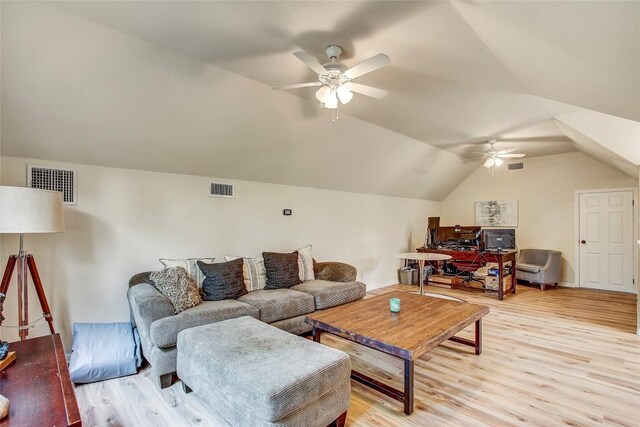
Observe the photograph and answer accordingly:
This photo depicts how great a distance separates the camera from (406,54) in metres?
2.48

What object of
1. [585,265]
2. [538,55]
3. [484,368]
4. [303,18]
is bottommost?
[484,368]

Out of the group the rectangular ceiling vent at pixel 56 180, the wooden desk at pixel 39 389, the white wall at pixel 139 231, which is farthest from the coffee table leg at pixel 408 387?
the rectangular ceiling vent at pixel 56 180

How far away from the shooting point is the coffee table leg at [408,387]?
2.05 m

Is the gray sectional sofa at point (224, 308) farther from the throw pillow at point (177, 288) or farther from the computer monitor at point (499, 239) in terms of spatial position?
the computer monitor at point (499, 239)

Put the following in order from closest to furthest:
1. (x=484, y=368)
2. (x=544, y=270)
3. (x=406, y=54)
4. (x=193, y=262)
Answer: (x=406, y=54), (x=484, y=368), (x=193, y=262), (x=544, y=270)

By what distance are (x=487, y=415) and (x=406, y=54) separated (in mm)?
2719

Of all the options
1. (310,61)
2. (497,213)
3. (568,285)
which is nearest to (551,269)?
(568,285)

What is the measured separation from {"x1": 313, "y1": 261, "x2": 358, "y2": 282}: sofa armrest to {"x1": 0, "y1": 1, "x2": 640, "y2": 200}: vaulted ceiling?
4.80 feet

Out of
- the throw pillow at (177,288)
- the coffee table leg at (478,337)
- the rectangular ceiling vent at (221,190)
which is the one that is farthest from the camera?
the rectangular ceiling vent at (221,190)

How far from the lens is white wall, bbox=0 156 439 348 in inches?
111

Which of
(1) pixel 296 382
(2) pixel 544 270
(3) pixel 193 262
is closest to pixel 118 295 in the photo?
(3) pixel 193 262

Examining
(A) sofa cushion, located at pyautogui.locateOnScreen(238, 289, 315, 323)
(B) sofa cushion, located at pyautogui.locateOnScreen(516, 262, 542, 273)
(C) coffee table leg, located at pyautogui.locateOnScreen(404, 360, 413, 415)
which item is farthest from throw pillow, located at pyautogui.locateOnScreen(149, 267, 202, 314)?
(B) sofa cushion, located at pyautogui.locateOnScreen(516, 262, 542, 273)

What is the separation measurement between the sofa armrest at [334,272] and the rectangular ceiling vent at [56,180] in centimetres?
282

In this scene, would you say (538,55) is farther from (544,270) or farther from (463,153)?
(544,270)
